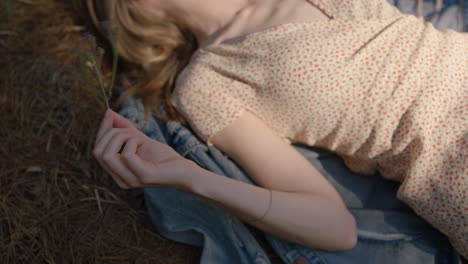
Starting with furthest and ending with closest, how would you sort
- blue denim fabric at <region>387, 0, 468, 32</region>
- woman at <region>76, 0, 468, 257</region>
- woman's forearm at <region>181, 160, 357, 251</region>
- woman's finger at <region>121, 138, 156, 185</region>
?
blue denim fabric at <region>387, 0, 468, 32</region>, woman at <region>76, 0, 468, 257</region>, woman's forearm at <region>181, 160, 357, 251</region>, woman's finger at <region>121, 138, 156, 185</region>

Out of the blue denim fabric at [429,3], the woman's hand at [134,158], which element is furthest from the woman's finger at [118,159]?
the blue denim fabric at [429,3]

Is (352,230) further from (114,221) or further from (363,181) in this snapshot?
(114,221)

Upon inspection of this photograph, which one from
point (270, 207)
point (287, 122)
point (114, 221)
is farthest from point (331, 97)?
point (114, 221)

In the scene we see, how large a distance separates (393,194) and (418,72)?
19.8 inches

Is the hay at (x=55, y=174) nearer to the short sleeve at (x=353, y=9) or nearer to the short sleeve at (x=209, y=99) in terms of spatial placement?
the short sleeve at (x=209, y=99)

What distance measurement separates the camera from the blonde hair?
1.60 m

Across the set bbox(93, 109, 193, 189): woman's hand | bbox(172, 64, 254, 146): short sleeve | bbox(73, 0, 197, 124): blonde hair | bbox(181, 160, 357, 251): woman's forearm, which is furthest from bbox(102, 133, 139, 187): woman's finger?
bbox(73, 0, 197, 124): blonde hair

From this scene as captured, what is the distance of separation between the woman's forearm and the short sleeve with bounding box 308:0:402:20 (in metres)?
0.64

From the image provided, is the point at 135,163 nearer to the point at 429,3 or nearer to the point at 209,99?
the point at 209,99

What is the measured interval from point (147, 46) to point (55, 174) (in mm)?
669

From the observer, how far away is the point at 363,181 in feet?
5.08

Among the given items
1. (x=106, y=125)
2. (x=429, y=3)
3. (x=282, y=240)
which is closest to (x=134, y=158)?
(x=106, y=125)

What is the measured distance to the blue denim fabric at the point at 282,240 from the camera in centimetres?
135

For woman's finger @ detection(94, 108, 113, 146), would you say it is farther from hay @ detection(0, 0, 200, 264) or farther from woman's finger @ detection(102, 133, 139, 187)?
hay @ detection(0, 0, 200, 264)
